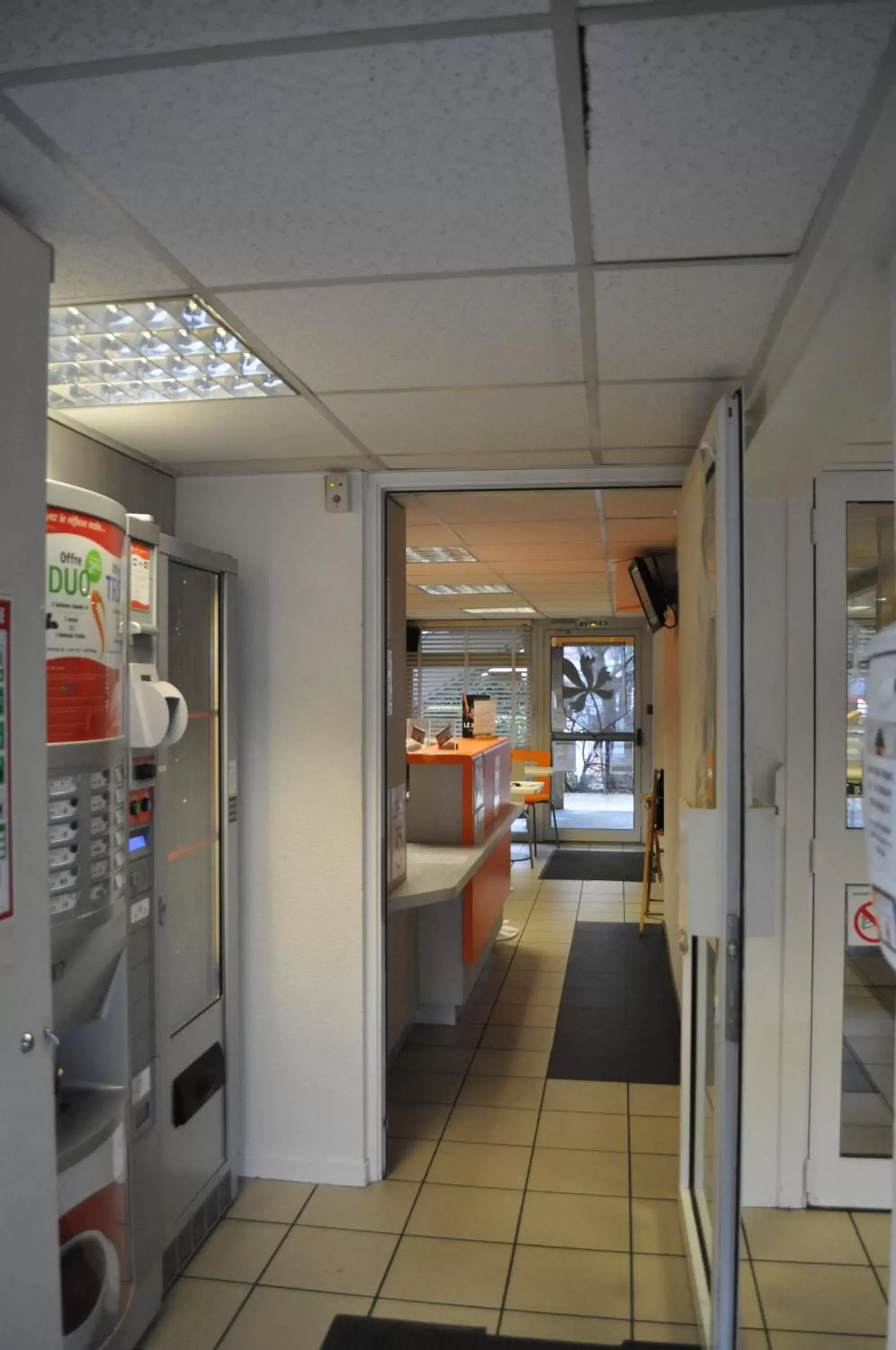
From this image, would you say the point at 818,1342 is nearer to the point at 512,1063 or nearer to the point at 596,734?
the point at 512,1063

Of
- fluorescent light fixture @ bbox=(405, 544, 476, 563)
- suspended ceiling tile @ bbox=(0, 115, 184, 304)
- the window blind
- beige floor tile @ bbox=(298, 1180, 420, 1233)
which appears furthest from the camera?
the window blind

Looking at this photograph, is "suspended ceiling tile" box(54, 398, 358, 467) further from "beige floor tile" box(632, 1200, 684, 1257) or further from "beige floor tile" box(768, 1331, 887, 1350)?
"beige floor tile" box(768, 1331, 887, 1350)

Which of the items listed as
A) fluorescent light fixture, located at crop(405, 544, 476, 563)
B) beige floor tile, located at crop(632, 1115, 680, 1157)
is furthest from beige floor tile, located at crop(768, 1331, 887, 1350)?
fluorescent light fixture, located at crop(405, 544, 476, 563)

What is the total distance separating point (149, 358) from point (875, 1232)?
332 centimetres

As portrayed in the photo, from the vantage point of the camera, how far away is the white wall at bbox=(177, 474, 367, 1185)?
3352 millimetres

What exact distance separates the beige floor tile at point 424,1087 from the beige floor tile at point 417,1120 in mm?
44

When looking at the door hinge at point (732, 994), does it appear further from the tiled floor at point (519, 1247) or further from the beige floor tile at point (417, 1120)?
the beige floor tile at point (417, 1120)

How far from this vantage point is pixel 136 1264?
2.49 meters

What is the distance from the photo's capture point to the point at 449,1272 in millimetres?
2840

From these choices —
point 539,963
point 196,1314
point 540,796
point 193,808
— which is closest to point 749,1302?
point 196,1314

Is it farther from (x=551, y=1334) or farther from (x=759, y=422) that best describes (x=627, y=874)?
(x=759, y=422)

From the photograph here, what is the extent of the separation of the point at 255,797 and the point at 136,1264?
142 cm

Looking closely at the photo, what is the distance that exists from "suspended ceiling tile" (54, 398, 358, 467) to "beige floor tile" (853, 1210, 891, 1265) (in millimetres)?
2901

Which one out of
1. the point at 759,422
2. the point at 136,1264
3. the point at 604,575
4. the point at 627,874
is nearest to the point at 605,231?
the point at 759,422
